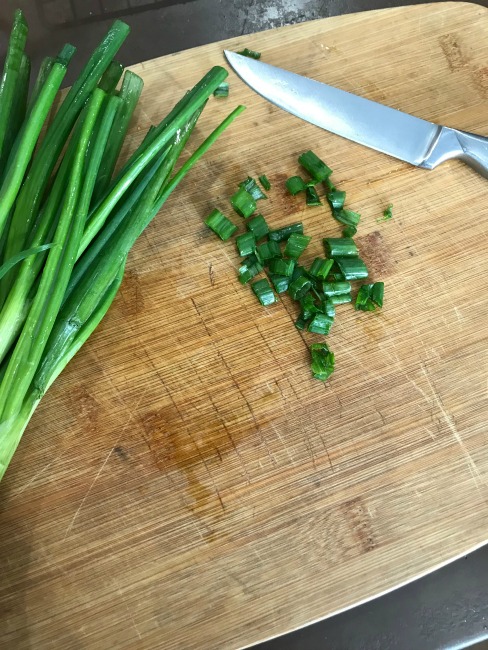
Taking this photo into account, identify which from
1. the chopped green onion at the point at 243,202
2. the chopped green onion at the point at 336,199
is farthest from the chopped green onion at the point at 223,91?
the chopped green onion at the point at 336,199

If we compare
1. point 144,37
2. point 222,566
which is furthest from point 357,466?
point 144,37

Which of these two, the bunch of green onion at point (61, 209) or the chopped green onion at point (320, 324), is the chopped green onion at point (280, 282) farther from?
the bunch of green onion at point (61, 209)

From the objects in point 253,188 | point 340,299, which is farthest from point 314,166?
point 340,299

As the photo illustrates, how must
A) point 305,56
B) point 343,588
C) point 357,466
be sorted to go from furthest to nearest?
point 305,56 → point 357,466 → point 343,588

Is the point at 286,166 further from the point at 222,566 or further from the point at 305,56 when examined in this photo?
the point at 222,566

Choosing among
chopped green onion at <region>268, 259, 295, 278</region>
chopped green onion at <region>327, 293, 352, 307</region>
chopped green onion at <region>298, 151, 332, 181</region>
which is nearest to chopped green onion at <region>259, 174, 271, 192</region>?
chopped green onion at <region>298, 151, 332, 181</region>

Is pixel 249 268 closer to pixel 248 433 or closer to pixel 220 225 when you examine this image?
pixel 220 225

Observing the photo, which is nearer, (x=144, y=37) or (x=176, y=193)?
(x=176, y=193)

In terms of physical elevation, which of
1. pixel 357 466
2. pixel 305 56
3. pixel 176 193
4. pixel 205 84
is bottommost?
pixel 357 466
